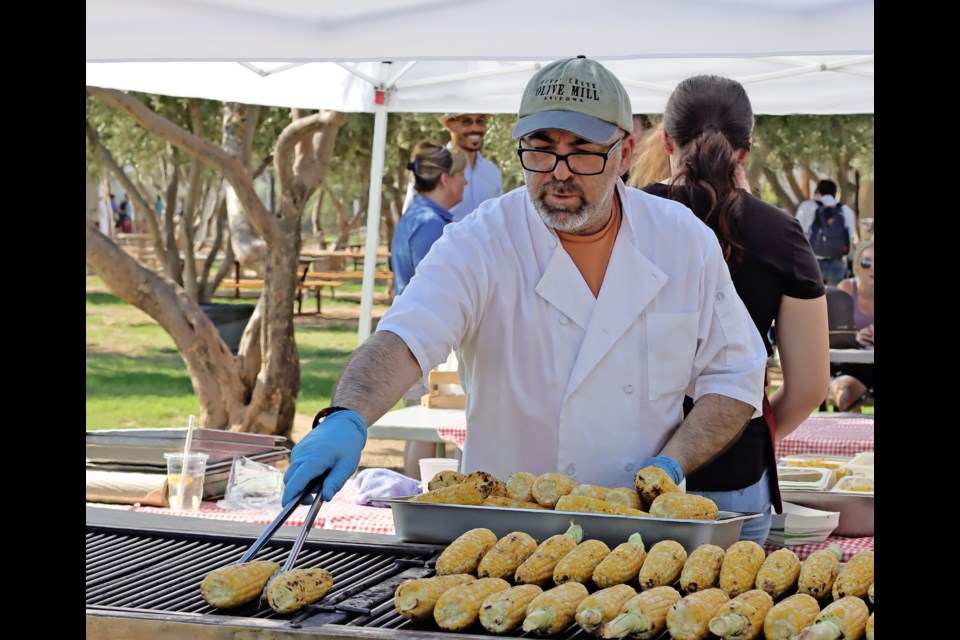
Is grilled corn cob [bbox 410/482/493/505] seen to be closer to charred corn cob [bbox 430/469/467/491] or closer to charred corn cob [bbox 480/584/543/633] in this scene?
charred corn cob [bbox 430/469/467/491]

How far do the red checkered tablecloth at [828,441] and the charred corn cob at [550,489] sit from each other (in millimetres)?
2752

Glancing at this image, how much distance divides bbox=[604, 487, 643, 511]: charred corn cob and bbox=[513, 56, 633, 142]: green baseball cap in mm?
762

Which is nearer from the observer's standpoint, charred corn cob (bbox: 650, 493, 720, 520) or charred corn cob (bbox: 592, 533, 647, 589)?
charred corn cob (bbox: 592, 533, 647, 589)

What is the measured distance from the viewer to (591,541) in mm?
1924

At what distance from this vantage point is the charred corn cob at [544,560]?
1.84 m

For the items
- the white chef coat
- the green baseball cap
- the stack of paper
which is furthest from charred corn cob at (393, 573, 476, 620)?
the stack of paper

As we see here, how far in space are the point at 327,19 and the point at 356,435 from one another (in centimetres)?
238

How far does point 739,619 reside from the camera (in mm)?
1596

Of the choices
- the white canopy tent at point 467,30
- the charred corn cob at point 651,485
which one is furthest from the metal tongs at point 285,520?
the white canopy tent at point 467,30

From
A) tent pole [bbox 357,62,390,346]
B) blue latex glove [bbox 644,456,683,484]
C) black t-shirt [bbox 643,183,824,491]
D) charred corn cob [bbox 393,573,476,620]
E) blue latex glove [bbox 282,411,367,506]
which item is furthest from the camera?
tent pole [bbox 357,62,390,346]

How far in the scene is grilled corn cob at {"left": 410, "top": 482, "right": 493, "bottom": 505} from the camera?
2.14m

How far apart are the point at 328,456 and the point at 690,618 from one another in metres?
0.72
